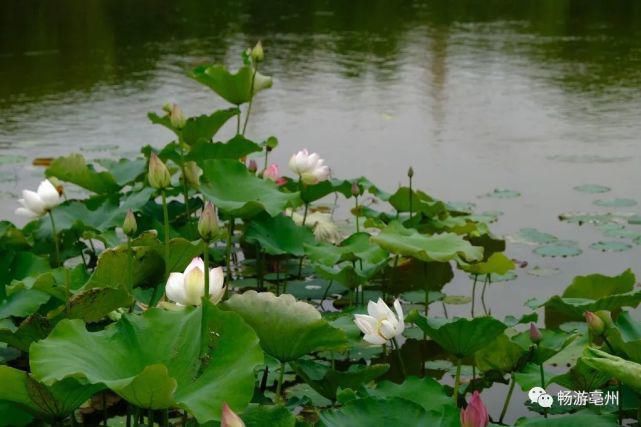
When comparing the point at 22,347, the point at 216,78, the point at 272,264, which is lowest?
the point at 272,264

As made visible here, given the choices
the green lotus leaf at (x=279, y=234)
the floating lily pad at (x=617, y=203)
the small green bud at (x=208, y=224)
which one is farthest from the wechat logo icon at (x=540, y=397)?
the floating lily pad at (x=617, y=203)

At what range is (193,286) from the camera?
1146 millimetres

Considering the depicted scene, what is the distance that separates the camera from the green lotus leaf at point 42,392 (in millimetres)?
A: 1037

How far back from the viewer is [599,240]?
2.26 meters

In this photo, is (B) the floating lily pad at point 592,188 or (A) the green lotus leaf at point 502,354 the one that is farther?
(B) the floating lily pad at point 592,188

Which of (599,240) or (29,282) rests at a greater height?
(29,282)

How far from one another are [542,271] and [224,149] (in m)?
0.72

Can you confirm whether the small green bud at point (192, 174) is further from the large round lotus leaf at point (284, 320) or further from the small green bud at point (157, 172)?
the large round lotus leaf at point (284, 320)

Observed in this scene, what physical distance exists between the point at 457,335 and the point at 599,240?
1.11 m

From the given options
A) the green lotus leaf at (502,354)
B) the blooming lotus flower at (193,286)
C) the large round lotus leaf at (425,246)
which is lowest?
the green lotus leaf at (502,354)

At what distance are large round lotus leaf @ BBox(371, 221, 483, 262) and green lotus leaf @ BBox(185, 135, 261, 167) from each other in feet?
1.05

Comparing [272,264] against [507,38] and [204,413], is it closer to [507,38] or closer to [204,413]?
[204,413]

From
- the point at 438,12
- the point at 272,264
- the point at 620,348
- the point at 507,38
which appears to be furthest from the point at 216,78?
the point at 438,12

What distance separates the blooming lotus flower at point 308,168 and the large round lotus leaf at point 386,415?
0.94 metres
